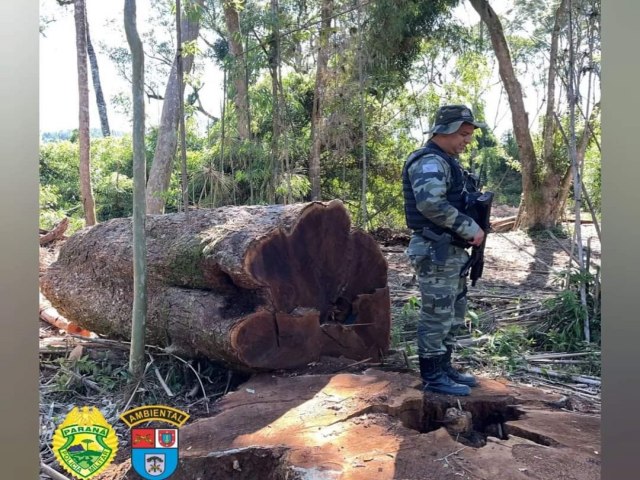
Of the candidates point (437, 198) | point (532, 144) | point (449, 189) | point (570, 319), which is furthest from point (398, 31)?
point (570, 319)

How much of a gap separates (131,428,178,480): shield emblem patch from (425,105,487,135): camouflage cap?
5.55ft

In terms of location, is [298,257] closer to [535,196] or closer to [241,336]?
[241,336]

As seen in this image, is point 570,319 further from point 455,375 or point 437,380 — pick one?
point 437,380

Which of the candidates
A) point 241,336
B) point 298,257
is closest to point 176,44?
point 298,257

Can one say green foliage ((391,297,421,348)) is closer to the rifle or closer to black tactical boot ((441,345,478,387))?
black tactical boot ((441,345,478,387))

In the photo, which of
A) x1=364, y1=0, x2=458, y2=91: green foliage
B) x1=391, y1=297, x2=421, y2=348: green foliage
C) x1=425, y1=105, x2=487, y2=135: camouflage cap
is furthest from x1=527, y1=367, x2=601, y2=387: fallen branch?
x1=364, y1=0, x2=458, y2=91: green foliage

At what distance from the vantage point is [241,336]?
2691 millimetres

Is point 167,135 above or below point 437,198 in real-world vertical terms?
above

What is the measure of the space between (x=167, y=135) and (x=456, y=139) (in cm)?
156

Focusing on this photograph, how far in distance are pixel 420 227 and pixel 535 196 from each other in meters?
1.12

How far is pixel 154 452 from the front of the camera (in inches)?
74.5

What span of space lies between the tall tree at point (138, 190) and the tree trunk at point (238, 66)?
105 cm
